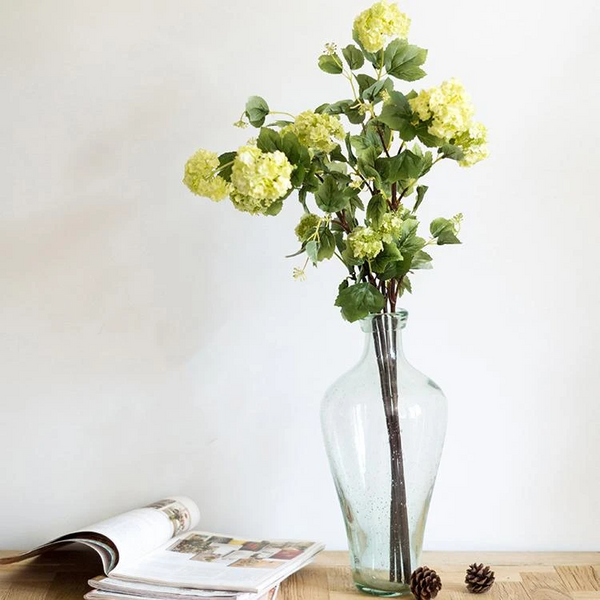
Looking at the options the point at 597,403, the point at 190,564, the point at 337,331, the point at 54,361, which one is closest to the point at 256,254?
the point at 337,331

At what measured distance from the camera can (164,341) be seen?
1.51m

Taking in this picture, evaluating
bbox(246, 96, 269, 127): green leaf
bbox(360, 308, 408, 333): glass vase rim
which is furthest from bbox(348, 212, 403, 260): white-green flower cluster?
bbox(246, 96, 269, 127): green leaf

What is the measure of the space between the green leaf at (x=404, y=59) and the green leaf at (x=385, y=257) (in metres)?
0.23

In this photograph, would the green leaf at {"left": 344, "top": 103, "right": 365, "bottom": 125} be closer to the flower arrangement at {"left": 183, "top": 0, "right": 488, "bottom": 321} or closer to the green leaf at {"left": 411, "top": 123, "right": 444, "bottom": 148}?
the flower arrangement at {"left": 183, "top": 0, "right": 488, "bottom": 321}

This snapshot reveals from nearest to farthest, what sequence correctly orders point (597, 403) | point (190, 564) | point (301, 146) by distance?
point (301, 146) → point (190, 564) → point (597, 403)

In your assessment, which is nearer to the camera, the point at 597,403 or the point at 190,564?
the point at 190,564

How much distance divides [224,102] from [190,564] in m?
0.76

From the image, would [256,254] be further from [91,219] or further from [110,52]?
[110,52]

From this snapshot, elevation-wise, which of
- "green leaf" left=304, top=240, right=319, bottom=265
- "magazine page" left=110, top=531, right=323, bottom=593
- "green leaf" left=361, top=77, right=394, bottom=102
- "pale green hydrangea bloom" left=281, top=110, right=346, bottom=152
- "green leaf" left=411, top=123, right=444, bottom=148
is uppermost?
"green leaf" left=361, top=77, right=394, bottom=102

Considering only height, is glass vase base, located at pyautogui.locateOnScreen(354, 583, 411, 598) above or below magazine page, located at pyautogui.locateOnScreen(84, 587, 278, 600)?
below

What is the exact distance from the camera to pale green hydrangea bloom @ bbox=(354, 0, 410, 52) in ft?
3.76

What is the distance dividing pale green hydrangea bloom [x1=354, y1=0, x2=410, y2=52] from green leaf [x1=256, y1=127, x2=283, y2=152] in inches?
6.8

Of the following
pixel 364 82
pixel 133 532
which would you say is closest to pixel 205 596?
pixel 133 532

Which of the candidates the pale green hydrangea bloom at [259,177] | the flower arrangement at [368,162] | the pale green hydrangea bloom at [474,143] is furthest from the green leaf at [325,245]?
the pale green hydrangea bloom at [474,143]
